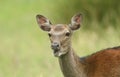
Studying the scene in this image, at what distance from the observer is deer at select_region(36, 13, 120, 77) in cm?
1190

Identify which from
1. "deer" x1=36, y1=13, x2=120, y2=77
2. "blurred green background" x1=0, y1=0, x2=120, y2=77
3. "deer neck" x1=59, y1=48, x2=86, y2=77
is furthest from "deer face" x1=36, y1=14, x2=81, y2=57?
"blurred green background" x1=0, y1=0, x2=120, y2=77

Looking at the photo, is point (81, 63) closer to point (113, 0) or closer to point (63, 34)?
point (63, 34)

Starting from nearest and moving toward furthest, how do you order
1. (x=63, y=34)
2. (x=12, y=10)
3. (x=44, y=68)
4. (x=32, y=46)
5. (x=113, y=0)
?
(x=63, y=34)
(x=44, y=68)
(x=32, y=46)
(x=113, y=0)
(x=12, y=10)

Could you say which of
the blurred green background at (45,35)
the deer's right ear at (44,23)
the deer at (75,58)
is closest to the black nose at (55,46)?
the deer at (75,58)

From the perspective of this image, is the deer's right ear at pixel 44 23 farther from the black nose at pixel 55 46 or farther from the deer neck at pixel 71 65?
the black nose at pixel 55 46

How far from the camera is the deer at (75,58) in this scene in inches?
468

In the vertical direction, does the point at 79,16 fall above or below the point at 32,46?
above

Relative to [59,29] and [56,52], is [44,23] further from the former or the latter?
[56,52]

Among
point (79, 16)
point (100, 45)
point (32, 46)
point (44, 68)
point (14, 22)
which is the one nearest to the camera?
point (79, 16)

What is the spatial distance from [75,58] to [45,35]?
7897 millimetres

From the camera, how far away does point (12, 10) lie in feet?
83.3

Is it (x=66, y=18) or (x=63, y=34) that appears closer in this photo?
(x=63, y=34)

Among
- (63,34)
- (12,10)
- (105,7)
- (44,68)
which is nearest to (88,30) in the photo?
(105,7)

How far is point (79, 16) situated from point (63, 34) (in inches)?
34.6
